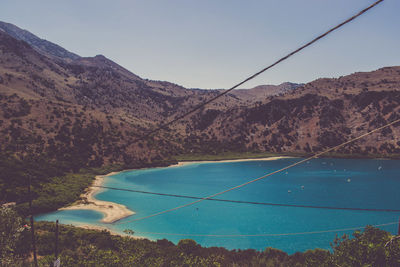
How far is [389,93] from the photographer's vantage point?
142375 mm

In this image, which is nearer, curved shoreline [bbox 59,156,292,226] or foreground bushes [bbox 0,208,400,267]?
foreground bushes [bbox 0,208,400,267]

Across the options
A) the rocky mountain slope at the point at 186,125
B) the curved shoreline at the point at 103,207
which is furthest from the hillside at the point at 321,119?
the curved shoreline at the point at 103,207

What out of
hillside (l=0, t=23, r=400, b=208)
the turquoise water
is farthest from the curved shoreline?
hillside (l=0, t=23, r=400, b=208)

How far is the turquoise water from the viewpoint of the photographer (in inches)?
1844

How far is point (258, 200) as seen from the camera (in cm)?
7006

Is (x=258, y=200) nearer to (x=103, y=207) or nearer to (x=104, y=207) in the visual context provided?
(x=104, y=207)

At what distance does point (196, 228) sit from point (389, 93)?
5819 inches

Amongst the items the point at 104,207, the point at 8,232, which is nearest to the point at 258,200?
the point at 104,207

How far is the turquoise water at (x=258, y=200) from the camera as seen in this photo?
4684 centimetres

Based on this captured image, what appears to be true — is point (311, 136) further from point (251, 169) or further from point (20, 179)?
point (20, 179)

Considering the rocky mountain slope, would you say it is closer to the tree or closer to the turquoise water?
the turquoise water

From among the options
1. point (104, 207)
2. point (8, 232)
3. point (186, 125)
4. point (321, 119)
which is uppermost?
point (186, 125)

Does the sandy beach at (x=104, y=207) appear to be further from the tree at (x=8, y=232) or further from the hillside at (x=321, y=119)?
the hillside at (x=321, y=119)

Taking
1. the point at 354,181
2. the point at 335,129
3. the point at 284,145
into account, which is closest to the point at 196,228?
the point at 354,181
